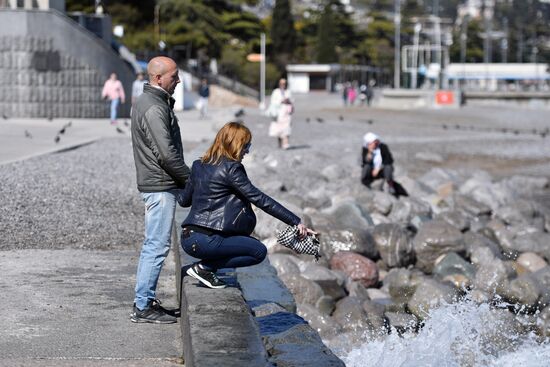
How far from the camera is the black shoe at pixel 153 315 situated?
23.7 feet

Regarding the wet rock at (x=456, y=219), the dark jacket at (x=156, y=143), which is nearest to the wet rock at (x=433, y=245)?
the wet rock at (x=456, y=219)

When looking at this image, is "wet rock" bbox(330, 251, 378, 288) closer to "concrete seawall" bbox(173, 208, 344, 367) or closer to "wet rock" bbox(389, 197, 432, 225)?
"wet rock" bbox(389, 197, 432, 225)

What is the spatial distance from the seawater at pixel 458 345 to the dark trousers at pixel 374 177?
7911mm

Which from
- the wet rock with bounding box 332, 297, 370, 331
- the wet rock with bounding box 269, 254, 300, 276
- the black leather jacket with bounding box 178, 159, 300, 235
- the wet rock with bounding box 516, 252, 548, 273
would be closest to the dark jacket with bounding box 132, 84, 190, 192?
the black leather jacket with bounding box 178, 159, 300, 235

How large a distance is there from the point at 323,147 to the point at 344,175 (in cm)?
675

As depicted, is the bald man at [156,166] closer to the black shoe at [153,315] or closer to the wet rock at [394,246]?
the black shoe at [153,315]

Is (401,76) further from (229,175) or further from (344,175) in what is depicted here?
(229,175)

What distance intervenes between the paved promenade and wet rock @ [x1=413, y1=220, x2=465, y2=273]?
5.47 meters

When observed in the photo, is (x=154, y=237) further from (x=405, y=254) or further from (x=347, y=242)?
(x=405, y=254)

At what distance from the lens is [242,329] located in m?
6.05

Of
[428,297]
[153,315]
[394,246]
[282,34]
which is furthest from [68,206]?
[282,34]

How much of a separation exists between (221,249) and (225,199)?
12.8 inches

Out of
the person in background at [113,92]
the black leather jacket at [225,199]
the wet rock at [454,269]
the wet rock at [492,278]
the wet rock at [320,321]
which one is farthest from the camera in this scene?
the person in background at [113,92]

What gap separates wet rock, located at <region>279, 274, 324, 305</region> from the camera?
37.3 ft
